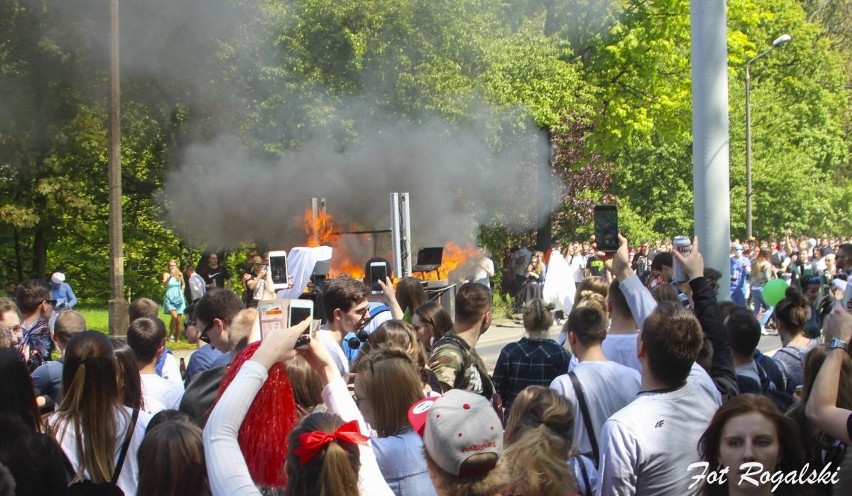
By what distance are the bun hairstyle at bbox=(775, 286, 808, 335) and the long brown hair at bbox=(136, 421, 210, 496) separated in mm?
3930

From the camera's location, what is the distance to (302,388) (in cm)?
357

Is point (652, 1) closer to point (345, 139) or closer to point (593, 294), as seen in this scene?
point (345, 139)

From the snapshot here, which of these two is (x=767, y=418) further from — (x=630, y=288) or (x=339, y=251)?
(x=339, y=251)

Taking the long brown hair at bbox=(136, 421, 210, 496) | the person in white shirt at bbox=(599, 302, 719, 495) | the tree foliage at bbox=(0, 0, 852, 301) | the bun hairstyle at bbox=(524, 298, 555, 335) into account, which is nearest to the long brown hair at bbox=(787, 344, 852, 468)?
the person in white shirt at bbox=(599, 302, 719, 495)

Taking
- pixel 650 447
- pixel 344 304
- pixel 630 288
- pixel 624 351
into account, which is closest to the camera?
pixel 650 447

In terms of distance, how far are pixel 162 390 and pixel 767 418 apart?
2840 millimetres

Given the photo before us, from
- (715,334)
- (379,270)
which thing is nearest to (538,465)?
(715,334)

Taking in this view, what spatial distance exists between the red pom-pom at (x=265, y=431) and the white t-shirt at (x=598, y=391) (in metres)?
1.42

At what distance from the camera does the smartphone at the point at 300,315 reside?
9.75ft

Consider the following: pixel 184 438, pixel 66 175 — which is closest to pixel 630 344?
pixel 184 438

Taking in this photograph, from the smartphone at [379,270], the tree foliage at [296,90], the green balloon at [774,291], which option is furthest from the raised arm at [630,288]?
the tree foliage at [296,90]

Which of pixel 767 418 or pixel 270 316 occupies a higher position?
pixel 270 316

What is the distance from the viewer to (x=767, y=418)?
3.04 meters

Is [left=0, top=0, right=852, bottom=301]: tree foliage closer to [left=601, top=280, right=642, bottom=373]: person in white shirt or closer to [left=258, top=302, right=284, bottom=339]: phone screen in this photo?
[left=601, top=280, right=642, bottom=373]: person in white shirt
